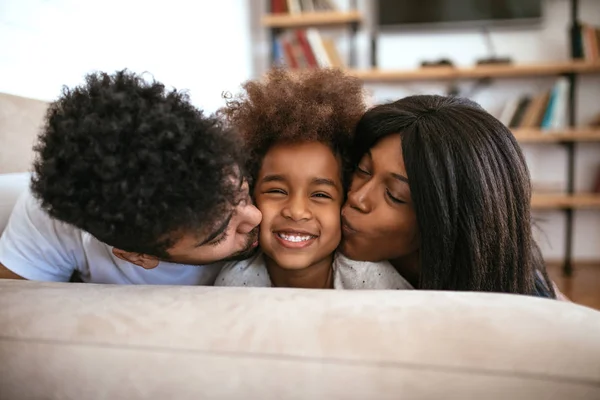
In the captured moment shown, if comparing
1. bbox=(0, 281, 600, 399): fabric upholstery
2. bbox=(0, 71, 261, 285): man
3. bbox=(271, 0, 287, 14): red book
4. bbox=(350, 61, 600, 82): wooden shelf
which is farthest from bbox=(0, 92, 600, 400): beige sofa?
bbox=(271, 0, 287, 14): red book

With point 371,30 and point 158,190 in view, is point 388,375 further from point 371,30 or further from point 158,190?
point 371,30

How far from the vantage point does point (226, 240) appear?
2.66 ft

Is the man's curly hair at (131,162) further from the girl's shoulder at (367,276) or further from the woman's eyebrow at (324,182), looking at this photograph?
the girl's shoulder at (367,276)

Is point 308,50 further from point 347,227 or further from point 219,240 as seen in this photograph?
point 219,240

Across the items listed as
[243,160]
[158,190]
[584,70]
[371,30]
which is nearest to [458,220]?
[243,160]

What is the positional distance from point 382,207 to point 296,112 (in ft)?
0.75

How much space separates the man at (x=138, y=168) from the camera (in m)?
0.59

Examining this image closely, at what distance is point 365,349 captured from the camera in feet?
1.55

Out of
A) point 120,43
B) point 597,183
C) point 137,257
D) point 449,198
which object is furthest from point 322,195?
point 597,183

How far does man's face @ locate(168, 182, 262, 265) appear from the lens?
0.75 meters

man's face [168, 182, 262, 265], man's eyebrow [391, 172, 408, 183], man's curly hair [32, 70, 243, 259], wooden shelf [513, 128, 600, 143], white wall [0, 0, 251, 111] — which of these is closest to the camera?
man's curly hair [32, 70, 243, 259]

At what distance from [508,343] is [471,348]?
3 cm

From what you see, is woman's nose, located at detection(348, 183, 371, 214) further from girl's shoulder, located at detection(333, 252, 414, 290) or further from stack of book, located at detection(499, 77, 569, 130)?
stack of book, located at detection(499, 77, 569, 130)

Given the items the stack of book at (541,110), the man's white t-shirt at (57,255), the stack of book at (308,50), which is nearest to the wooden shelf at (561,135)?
the stack of book at (541,110)
